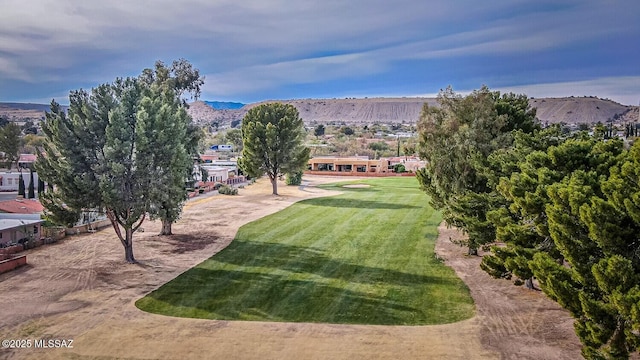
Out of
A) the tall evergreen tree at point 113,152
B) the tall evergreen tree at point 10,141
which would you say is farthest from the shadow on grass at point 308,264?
the tall evergreen tree at point 10,141

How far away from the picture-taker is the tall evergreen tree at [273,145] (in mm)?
49938

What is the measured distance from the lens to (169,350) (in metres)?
14.9

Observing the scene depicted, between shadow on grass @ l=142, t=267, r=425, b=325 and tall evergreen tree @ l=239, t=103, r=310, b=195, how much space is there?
2852 cm

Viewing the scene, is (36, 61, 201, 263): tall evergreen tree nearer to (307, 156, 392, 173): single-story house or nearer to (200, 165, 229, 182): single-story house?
(200, 165, 229, 182): single-story house

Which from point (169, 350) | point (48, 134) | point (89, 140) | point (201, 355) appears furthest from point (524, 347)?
point (48, 134)

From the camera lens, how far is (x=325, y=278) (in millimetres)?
22234

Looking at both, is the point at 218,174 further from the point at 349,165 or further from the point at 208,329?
the point at 208,329

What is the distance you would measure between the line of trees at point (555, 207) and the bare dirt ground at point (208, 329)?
5.57 ft

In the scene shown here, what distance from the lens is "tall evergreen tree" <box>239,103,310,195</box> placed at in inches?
1966

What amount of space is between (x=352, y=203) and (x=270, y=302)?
25.9m

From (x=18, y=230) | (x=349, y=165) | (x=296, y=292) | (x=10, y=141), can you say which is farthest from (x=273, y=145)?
(x=10, y=141)

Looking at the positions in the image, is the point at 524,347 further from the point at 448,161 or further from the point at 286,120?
the point at 286,120

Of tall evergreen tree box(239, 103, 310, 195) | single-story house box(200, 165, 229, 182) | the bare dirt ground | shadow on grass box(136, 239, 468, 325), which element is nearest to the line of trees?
the bare dirt ground

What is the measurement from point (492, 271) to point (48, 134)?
2137 centimetres
